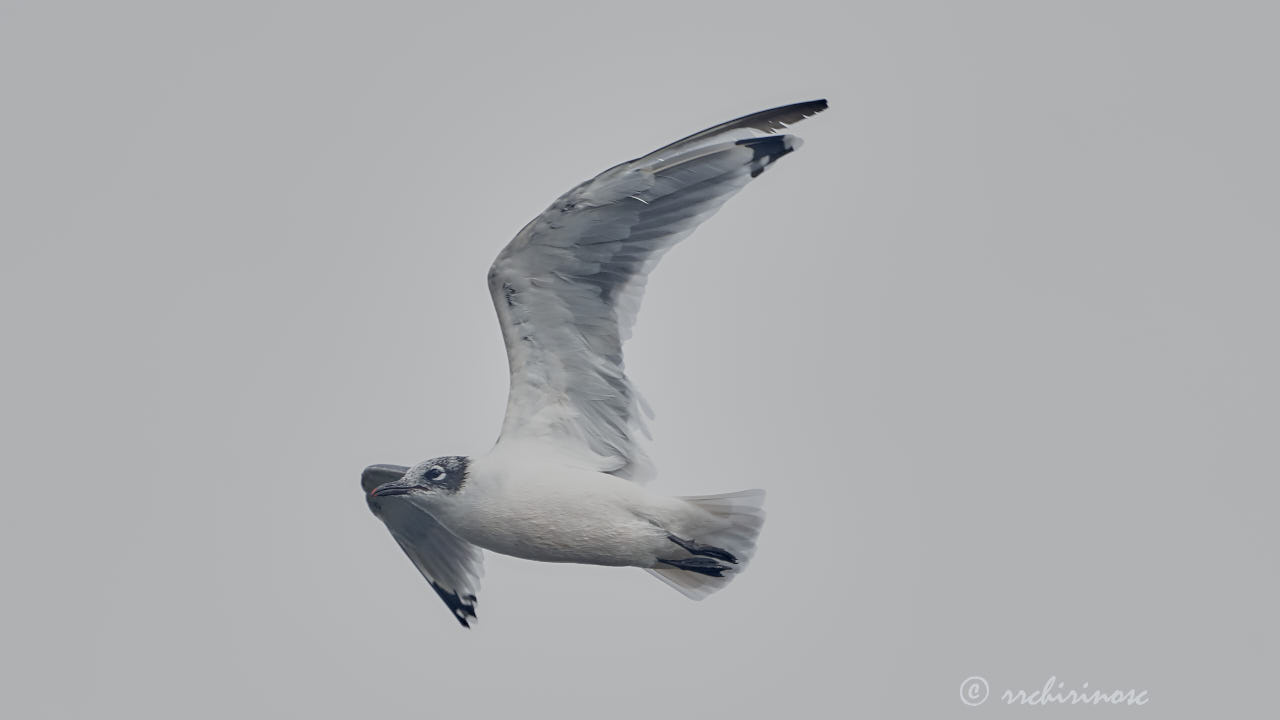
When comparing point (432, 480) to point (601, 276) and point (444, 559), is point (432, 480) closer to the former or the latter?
point (601, 276)

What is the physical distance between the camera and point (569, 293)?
371 inches

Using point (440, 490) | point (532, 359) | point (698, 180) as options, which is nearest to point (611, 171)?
point (698, 180)

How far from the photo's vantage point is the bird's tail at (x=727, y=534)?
31.7 feet

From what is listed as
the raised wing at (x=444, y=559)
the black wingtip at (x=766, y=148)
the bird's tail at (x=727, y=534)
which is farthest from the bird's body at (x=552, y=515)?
the black wingtip at (x=766, y=148)

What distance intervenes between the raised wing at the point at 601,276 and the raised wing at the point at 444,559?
1.53 m

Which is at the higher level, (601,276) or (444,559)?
(601,276)

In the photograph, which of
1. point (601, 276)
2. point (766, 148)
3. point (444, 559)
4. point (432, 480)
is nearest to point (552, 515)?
point (432, 480)

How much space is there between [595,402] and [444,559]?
6.40 feet

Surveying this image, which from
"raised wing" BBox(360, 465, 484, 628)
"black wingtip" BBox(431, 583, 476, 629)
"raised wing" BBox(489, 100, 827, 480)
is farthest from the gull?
"black wingtip" BBox(431, 583, 476, 629)

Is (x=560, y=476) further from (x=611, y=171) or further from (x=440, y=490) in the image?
(x=611, y=171)

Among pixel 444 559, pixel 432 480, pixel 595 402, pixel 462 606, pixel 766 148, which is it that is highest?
pixel 766 148

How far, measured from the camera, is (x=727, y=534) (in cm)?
977

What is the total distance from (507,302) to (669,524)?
1561 mm

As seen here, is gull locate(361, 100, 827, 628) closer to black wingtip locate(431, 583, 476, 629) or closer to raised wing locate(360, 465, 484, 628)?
raised wing locate(360, 465, 484, 628)
